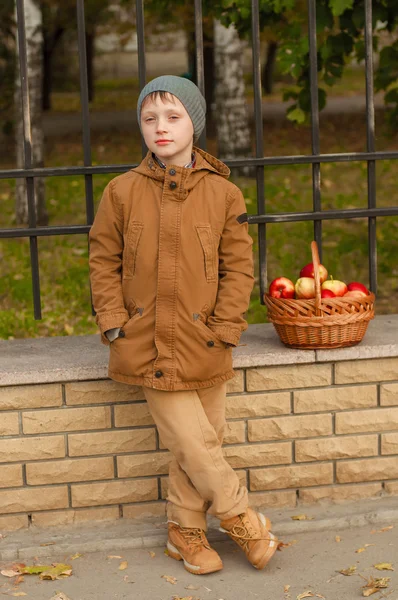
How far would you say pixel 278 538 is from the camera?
369 centimetres

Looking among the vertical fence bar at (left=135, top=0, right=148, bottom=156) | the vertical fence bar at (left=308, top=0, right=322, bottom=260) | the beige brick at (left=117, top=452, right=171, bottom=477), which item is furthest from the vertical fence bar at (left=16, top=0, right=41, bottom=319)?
the vertical fence bar at (left=308, top=0, right=322, bottom=260)

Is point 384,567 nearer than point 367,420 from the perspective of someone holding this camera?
Yes

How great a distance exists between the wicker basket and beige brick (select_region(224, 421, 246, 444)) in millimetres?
358

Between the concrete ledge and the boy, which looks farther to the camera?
the concrete ledge

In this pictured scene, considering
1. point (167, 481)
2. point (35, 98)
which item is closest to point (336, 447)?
point (167, 481)

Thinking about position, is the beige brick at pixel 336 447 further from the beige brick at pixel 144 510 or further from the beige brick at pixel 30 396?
the beige brick at pixel 30 396

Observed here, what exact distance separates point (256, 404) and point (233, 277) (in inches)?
24.0

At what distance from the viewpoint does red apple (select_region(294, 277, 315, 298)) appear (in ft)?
12.0

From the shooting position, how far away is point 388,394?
149 inches

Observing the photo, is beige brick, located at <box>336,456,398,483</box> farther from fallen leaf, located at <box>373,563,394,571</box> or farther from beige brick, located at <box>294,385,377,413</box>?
fallen leaf, located at <box>373,563,394,571</box>

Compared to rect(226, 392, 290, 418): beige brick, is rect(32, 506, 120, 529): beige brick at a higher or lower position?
lower

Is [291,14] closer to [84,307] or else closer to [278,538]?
[84,307]

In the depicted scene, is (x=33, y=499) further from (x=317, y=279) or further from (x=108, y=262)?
(x=317, y=279)

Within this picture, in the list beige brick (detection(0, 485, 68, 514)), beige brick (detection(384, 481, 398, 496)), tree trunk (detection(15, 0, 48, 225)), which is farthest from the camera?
tree trunk (detection(15, 0, 48, 225))
